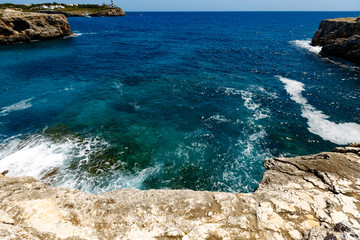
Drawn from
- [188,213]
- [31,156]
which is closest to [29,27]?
[31,156]

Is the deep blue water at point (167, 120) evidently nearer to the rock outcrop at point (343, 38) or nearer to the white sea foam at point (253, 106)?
the white sea foam at point (253, 106)

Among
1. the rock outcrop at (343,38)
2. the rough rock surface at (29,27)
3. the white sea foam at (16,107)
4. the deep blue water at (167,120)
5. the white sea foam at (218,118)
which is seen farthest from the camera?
the rough rock surface at (29,27)

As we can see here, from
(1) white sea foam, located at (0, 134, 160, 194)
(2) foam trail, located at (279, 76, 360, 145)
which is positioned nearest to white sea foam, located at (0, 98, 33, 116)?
(1) white sea foam, located at (0, 134, 160, 194)

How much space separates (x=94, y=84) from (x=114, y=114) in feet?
40.8

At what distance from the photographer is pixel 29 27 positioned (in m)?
68.2

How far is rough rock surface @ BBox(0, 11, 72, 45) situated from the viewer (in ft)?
205

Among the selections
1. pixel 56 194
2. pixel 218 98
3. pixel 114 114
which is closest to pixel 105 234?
pixel 56 194

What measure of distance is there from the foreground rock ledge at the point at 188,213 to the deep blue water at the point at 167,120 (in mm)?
6972

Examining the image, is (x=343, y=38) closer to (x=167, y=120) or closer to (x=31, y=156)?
(x=167, y=120)

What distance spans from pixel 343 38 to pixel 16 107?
243ft

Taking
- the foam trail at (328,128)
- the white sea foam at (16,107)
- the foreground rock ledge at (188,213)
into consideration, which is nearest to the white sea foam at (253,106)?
the foam trail at (328,128)

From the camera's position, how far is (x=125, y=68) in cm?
4072

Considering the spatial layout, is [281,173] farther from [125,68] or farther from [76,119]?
[125,68]

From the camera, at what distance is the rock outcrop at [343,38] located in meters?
43.2
